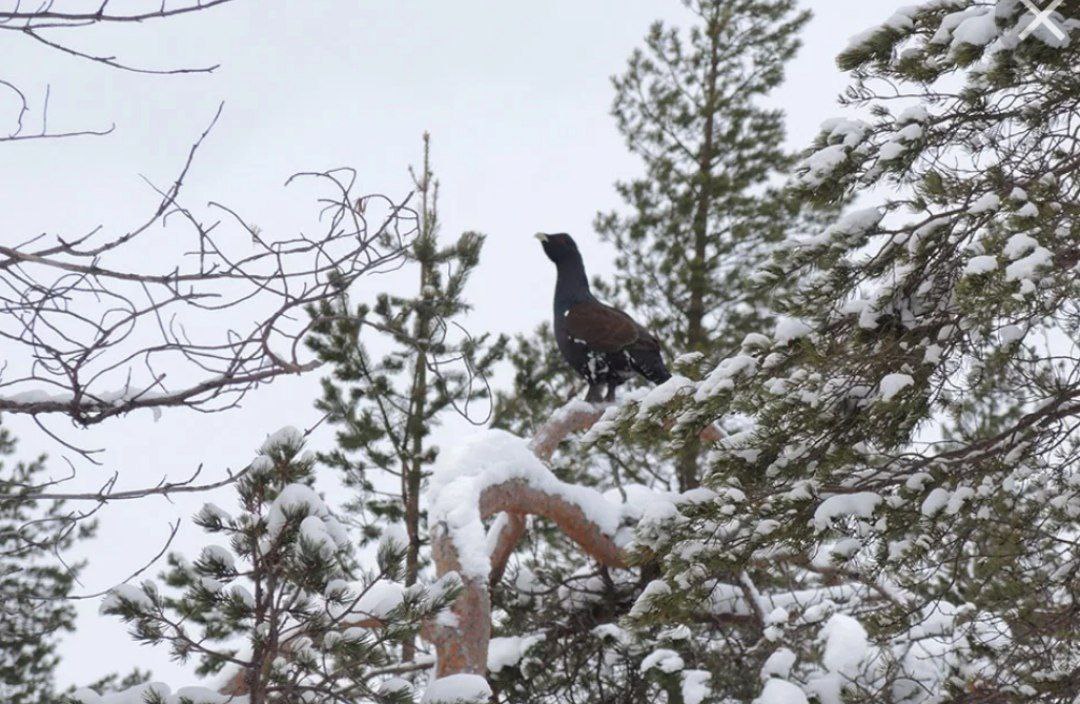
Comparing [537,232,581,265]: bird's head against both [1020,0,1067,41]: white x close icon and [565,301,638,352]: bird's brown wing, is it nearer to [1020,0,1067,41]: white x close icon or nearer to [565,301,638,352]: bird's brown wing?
[565,301,638,352]: bird's brown wing

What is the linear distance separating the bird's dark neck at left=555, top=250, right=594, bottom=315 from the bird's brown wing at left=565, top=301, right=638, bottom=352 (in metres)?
0.13

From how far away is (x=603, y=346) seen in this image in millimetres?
8320

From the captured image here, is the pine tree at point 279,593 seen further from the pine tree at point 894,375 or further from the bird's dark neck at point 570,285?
the bird's dark neck at point 570,285

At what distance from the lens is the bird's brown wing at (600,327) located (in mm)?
8320

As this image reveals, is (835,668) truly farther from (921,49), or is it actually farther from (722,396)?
(921,49)

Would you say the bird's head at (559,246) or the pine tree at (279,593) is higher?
the bird's head at (559,246)

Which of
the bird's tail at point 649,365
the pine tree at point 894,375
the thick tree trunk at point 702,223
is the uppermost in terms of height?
the thick tree trunk at point 702,223

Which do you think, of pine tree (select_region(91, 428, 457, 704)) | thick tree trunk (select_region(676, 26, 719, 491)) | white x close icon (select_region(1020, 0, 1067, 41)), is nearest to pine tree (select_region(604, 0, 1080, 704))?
white x close icon (select_region(1020, 0, 1067, 41))

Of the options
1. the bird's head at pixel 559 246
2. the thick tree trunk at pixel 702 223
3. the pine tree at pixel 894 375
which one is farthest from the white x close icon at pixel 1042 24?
the thick tree trunk at pixel 702 223

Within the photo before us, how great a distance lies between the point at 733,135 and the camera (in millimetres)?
13789

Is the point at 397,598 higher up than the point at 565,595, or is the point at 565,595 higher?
the point at 565,595

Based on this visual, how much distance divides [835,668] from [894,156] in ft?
10.1

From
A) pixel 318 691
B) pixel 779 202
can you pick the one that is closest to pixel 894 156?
pixel 318 691

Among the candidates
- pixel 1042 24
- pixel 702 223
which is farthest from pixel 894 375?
pixel 702 223
